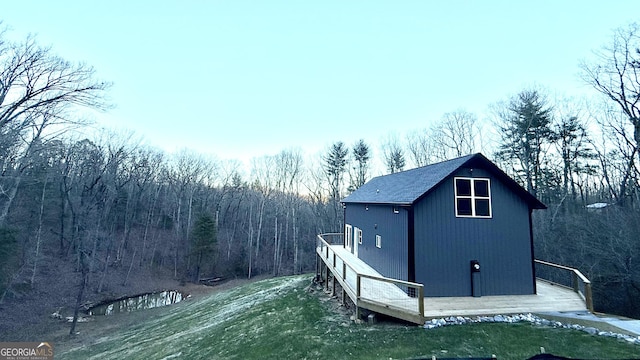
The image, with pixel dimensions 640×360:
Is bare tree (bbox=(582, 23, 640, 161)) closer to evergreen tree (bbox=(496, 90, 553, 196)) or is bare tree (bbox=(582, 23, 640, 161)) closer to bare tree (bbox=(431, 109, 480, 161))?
evergreen tree (bbox=(496, 90, 553, 196))

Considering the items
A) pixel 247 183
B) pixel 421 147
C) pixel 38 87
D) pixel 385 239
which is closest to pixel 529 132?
pixel 421 147

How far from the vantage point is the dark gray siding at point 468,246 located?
8570 millimetres

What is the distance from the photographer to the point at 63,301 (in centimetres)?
1839

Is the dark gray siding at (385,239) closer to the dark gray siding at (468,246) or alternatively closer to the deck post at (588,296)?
the dark gray siding at (468,246)

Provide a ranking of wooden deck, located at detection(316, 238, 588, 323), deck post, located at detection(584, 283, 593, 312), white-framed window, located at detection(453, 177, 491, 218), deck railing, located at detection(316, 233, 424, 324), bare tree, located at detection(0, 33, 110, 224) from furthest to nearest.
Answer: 1. bare tree, located at detection(0, 33, 110, 224)
2. white-framed window, located at detection(453, 177, 491, 218)
3. deck post, located at detection(584, 283, 593, 312)
4. wooden deck, located at detection(316, 238, 588, 323)
5. deck railing, located at detection(316, 233, 424, 324)

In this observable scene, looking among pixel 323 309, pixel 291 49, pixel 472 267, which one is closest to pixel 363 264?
pixel 323 309

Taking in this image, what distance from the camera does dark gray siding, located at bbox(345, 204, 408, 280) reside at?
914 centimetres

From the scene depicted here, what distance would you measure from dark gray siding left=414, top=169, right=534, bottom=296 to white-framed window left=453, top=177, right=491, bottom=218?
0.50 feet

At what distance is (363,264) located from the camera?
12539 mm

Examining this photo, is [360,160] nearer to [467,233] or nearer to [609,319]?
[467,233]

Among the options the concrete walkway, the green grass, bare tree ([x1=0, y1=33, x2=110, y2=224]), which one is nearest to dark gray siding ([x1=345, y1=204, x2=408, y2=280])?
the green grass

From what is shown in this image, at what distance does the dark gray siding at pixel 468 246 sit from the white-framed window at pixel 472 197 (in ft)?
0.50

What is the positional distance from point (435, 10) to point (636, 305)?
1745 cm

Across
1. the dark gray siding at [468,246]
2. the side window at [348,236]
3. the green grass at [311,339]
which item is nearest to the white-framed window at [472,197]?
the dark gray siding at [468,246]
